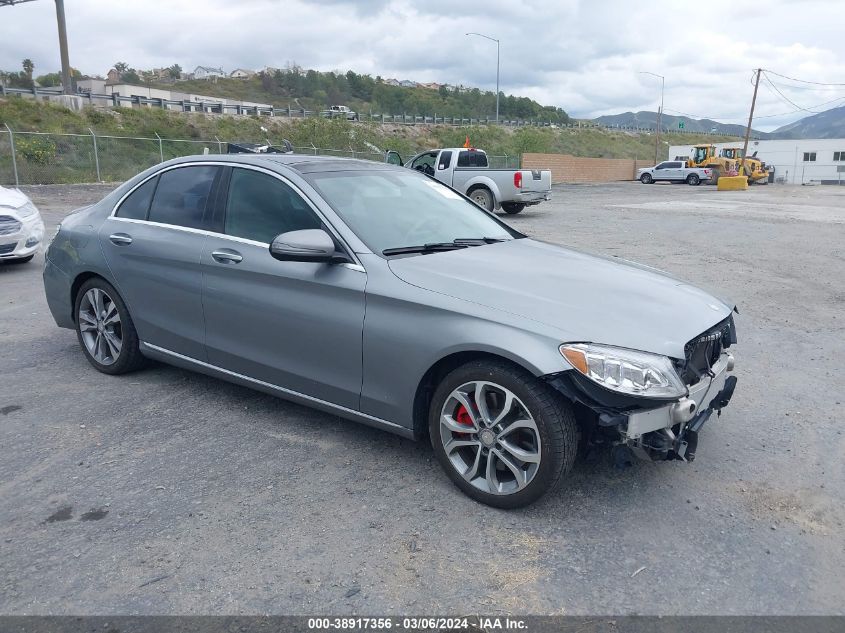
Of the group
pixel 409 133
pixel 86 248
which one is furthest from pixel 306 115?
pixel 86 248

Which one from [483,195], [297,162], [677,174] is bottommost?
[677,174]

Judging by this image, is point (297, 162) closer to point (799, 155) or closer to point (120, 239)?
point (120, 239)

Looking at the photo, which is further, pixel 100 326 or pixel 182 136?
pixel 182 136

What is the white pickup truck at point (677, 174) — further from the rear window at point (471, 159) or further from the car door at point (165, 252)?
the car door at point (165, 252)

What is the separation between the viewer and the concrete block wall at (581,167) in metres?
48.8

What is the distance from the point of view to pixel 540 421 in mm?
3059

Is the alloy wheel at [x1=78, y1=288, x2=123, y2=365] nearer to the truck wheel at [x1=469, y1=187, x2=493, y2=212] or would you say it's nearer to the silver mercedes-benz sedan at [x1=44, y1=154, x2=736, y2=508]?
the silver mercedes-benz sedan at [x1=44, y1=154, x2=736, y2=508]

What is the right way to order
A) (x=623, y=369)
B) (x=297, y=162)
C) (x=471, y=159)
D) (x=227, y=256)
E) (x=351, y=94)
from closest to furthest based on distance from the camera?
(x=623, y=369), (x=227, y=256), (x=297, y=162), (x=471, y=159), (x=351, y=94)

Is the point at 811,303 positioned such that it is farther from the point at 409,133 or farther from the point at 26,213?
the point at 409,133

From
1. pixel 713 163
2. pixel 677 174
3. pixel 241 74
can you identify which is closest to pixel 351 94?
pixel 241 74

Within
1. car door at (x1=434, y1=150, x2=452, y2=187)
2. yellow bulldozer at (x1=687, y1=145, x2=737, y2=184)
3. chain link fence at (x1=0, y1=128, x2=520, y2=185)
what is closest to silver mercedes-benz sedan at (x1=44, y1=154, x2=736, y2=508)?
car door at (x1=434, y1=150, x2=452, y2=187)

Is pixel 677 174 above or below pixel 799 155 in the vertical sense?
below

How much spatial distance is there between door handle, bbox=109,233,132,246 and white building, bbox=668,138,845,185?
239 ft

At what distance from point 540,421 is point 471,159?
16.9m
